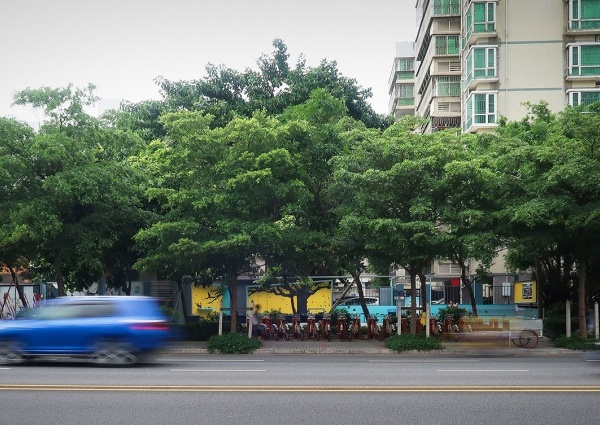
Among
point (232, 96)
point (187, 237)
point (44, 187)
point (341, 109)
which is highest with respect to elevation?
point (232, 96)

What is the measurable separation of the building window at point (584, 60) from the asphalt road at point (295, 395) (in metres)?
31.4

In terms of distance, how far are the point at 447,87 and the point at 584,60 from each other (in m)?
10.8

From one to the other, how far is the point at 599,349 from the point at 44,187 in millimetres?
18196

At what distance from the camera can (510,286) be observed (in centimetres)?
4119

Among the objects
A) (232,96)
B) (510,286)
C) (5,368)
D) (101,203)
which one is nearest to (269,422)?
(5,368)

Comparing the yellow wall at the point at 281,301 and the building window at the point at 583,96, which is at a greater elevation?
the building window at the point at 583,96

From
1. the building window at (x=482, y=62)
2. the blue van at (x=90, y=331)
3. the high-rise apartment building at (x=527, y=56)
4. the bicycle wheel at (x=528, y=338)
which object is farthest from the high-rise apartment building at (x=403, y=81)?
the blue van at (x=90, y=331)

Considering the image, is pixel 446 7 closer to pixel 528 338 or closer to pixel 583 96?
pixel 583 96

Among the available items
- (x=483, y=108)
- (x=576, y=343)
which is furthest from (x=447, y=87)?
(x=576, y=343)

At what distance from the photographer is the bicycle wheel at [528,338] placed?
989 inches

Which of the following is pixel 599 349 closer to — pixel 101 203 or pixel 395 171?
pixel 395 171

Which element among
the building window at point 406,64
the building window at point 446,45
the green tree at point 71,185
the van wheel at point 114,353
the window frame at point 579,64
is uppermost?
the building window at point 406,64

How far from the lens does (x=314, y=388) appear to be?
1312cm

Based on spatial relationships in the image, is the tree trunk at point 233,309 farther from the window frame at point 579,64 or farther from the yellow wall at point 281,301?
the window frame at point 579,64
